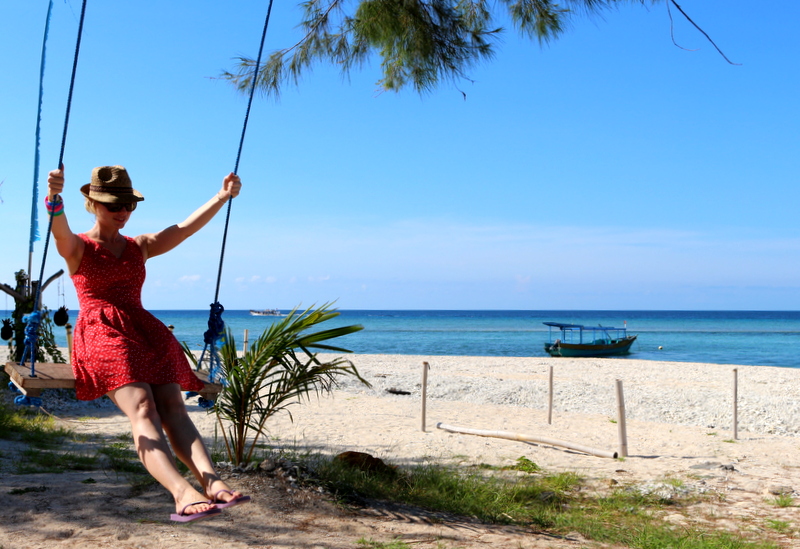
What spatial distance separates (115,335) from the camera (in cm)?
294

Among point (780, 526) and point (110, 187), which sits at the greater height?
point (110, 187)

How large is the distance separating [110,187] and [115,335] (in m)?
0.71

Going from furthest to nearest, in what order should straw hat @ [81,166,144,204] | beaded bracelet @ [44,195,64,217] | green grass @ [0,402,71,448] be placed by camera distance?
green grass @ [0,402,71,448], straw hat @ [81,166,144,204], beaded bracelet @ [44,195,64,217]

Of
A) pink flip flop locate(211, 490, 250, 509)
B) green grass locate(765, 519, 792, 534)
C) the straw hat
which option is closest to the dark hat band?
the straw hat

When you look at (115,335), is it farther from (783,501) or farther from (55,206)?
(783,501)

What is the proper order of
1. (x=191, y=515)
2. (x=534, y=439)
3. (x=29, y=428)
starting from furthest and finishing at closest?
(x=534, y=439), (x=29, y=428), (x=191, y=515)

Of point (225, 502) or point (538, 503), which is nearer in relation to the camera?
point (225, 502)

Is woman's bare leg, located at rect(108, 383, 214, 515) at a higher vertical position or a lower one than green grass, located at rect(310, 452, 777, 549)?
higher

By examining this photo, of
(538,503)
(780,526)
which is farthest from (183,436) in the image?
(780,526)

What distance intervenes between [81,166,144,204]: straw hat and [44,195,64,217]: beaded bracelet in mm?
152

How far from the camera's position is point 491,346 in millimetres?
43375

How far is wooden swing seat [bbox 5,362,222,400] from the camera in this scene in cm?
334

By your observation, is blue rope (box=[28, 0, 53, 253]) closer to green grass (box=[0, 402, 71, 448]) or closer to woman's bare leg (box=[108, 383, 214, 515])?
woman's bare leg (box=[108, 383, 214, 515])

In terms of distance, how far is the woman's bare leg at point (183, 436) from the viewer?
8.80 feet
